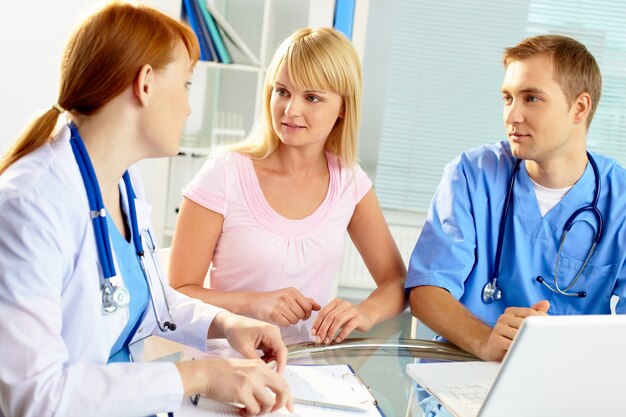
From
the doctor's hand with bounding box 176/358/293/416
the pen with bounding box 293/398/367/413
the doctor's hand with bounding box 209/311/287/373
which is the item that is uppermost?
the doctor's hand with bounding box 176/358/293/416

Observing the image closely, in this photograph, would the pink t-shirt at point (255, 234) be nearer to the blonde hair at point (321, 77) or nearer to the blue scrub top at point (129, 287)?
the blonde hair at point (321, 77)

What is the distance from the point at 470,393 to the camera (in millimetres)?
1246

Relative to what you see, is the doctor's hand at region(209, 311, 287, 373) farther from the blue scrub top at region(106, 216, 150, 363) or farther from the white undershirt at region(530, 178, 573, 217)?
the white undershirt at region(530, 178, 573, 217)

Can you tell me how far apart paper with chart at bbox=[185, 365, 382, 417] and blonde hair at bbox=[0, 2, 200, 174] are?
456 mm

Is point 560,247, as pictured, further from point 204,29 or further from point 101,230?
point 204,29

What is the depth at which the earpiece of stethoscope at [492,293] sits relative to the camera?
5.75 feet

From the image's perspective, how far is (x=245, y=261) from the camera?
178 cm

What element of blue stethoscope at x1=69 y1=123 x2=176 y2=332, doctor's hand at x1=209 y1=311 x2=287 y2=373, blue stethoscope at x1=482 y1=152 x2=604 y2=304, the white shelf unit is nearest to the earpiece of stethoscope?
blue stethoscope at x1=482 y1=152 x2=604 y2=304

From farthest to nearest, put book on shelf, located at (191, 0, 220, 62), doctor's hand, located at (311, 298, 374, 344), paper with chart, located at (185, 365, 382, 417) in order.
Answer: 1. book on shelf, located at (191, 0, 220, 62)
2. doctor's hand, located at (311, 298, 374, 344)
3. paper with chart, located at (185, 365, 382, 417)

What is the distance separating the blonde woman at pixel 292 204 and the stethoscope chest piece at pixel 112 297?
0.54 metres

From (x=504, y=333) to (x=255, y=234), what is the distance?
A: 0.63 m

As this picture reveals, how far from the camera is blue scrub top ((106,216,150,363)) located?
120 cm

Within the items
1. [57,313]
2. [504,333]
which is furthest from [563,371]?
[57,313]

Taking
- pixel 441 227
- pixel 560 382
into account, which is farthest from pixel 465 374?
pixel 441 227
